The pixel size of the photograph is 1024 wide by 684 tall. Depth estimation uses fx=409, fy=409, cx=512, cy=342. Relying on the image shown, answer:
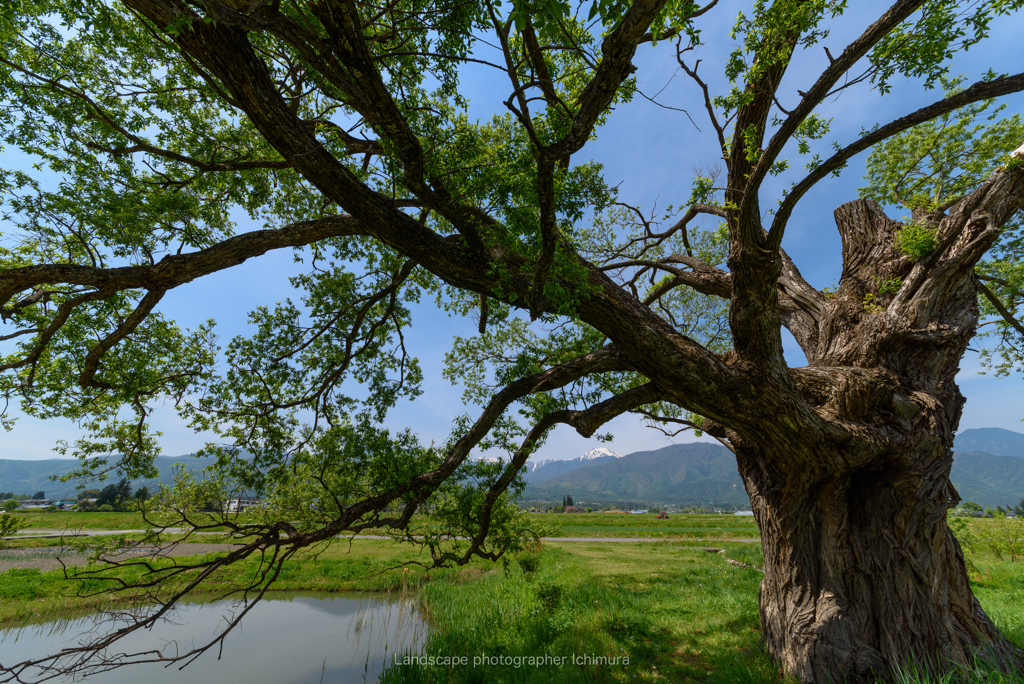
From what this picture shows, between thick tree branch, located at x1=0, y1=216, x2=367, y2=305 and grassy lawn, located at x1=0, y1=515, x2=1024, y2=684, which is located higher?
thick tree branch, located at x1=0, y1=216, x2=367, y2=305

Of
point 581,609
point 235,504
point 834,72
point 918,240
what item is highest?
point 834,72

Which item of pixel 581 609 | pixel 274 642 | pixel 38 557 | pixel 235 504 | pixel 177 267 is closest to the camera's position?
pixel 177 267

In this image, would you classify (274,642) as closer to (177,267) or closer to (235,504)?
(235,504)

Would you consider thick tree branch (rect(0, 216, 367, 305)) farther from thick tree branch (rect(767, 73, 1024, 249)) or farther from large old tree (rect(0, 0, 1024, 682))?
thick tree branch (rect(767, 73, 1024, 249))

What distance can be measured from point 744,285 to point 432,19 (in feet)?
13.6

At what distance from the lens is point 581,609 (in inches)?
361

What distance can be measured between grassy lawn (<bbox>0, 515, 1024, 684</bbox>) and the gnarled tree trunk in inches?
44.9

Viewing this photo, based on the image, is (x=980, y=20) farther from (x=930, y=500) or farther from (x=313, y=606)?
(x=313, y=606)

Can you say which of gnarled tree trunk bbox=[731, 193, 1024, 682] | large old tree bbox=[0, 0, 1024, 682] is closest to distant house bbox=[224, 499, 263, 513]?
large old tree bbox=[0, 0, 1024, 682]

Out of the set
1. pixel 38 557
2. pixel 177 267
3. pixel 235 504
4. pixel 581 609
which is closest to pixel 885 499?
pixel 581 609

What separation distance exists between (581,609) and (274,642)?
7.39 m

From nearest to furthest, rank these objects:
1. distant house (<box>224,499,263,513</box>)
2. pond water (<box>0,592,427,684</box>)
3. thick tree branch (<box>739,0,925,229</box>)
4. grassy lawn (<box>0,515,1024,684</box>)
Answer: thick tree branch (<box>739,0,925,229</box>), distant house (<box>224,499,263,513</box>), grassy lawn (<box>0,515,1024,684</box>), pond water (<box>0,592,427,684</box>)

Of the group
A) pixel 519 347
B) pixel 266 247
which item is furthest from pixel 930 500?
pixel 266 247

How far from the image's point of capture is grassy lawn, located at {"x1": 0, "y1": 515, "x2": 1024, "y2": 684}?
6.12 m
